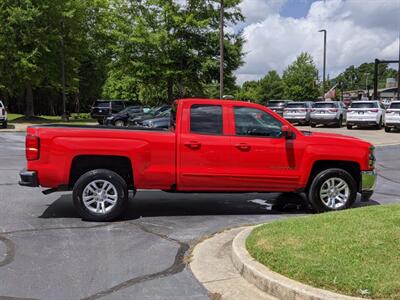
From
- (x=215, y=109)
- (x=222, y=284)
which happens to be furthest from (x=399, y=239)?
(x=215, y=109)

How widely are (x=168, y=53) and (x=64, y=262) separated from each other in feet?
112

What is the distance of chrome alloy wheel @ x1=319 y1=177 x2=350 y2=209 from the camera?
8.50 metres

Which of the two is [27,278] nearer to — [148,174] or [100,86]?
[148,174]

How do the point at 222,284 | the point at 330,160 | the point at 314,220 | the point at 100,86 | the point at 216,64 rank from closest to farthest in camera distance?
1. the point at 222,284
2. the point at 314,220
3. the point at 330,160
4. the point at 216,64
5. the point at 100,86

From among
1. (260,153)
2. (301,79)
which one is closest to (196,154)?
(260,153)

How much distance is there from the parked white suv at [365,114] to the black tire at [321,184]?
76.8ft

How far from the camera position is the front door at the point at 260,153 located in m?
8.10

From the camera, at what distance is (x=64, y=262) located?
580 centimetres

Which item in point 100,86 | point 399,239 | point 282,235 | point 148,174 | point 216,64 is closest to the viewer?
point 399,239

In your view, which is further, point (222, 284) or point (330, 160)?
point (330, 160)

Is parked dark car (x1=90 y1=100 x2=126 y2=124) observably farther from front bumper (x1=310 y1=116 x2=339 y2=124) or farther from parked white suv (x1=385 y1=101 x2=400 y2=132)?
parked white suv (x1=385 y1=101 x2=400 y2=132)

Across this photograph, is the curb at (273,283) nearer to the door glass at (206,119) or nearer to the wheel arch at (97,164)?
the door glass at (206,119)

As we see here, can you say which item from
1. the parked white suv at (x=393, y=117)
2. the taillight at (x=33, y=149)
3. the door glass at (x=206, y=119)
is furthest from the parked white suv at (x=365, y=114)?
the taillight at (x=33, y=149)

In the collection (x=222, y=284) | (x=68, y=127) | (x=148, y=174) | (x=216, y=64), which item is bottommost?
(x=222, y=284)
